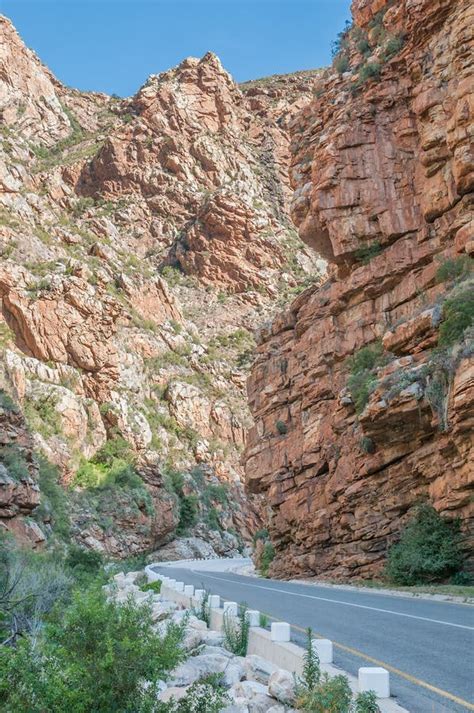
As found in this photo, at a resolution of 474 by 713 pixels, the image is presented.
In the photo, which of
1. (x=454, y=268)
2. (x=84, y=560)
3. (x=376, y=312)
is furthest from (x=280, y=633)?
(x=84, y=560)

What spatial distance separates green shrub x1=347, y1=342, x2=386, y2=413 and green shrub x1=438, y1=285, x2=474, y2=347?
3208mm

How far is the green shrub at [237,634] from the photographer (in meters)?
9.49

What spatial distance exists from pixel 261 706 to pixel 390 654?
8.79 feet

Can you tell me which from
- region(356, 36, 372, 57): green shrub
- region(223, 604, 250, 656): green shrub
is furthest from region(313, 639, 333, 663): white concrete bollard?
region(356, 36, 372, 57): green shrub

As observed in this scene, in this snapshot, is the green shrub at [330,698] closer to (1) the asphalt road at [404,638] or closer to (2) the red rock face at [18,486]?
(1) the asphalt road at [404,638]

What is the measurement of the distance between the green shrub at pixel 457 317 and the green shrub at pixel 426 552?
545 centimetres

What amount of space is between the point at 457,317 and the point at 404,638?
45.8 feet

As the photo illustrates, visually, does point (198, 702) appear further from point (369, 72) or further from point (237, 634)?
point (369, 72)

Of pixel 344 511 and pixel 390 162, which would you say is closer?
pixel 344 511

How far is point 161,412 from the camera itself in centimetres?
6138

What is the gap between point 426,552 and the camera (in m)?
20.5

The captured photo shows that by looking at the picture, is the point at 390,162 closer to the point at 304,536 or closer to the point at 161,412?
the point at 304,536

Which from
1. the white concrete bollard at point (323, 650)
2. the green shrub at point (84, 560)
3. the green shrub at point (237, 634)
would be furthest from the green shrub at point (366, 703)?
the green shrub at point (84, 560)

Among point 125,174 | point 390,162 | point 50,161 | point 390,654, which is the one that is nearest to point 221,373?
point 125,174
